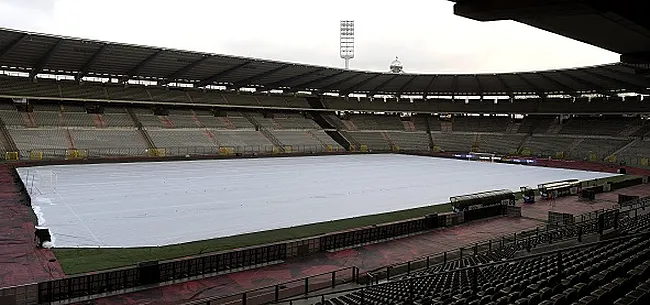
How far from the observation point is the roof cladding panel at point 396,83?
63594 mm

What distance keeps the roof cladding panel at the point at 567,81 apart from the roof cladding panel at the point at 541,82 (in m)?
1.28

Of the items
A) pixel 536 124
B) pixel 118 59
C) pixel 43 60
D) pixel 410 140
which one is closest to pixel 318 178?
pixel 118 59

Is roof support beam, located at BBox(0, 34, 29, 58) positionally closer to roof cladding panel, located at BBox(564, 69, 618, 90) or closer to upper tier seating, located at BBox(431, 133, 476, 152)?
roof cladding panel, located at BBox(564, 69, 618, 90)

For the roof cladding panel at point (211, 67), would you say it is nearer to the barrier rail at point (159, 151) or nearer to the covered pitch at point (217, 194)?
the barrier rail at point (159, 151)

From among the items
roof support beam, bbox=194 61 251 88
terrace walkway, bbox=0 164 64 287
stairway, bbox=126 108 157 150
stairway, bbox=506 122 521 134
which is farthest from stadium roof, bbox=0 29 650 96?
terrace walkway, bbox=0 164 64 287

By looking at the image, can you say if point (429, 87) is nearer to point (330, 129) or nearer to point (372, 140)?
point (372, 140)

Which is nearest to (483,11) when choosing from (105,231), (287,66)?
(105,231)

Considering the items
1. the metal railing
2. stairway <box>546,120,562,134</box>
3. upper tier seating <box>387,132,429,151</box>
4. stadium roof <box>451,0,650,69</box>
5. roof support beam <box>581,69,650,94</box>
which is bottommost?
the metal railing

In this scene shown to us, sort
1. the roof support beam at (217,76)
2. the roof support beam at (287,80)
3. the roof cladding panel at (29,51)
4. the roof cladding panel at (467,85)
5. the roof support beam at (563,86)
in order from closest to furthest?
the roof cladding panel at (29,51)
the roof support beam at (217,76)
the roof support beam at (563,86)
the roof support beam at (287,80)
the roof cladding panel at (467,85)

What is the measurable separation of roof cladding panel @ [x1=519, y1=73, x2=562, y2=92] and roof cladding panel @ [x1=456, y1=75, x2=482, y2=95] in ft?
21.5

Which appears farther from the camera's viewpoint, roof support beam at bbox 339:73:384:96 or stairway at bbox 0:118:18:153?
roof support beam at bbox 339:73:384:96

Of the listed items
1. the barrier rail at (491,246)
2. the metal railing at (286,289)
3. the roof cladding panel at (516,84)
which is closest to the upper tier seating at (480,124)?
the roof cladding panel at (516,84)

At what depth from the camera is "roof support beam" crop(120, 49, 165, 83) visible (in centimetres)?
4479

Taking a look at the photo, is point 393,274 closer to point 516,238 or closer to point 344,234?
point 344,234
